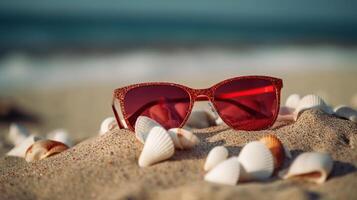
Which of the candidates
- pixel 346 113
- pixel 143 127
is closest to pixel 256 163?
pixel 143 127

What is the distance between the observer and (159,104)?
262cm

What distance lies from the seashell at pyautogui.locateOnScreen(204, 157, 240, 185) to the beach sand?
0.04 meters

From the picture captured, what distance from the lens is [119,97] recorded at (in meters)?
2.54

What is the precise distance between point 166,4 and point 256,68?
17863mm

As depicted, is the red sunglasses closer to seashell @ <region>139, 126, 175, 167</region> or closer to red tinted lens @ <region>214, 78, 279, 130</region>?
red tinted lens @ <region>214, 78, 279, 130</region>

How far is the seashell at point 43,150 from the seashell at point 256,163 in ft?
3.63

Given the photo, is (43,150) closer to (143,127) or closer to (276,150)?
(143,127)

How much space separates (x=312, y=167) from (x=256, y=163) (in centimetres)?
22

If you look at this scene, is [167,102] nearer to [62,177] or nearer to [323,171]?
[62,177]

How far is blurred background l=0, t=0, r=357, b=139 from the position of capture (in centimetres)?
620

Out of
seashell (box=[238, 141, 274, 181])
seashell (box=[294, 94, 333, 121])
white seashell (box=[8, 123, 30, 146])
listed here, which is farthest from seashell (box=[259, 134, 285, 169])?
white seashell (box=[8, 123, 30, 146])

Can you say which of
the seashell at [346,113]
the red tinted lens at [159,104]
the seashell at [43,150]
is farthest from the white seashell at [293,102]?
the seashell at [43,150]

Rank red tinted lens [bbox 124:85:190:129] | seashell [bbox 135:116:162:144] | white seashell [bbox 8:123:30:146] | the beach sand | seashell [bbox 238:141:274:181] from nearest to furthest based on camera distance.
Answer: the beach sand < seashell [bbox 238:141:274:181] < seashell [bbox 135:116:162:144] < red tinted lens [bbox 124:85:190:129] < white seashell [bbox 8:123:30:146]

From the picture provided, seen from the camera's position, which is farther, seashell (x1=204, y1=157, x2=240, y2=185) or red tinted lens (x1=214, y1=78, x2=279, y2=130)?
red tinted lens (x1=214, y1=78, x2=279, y2=130)
